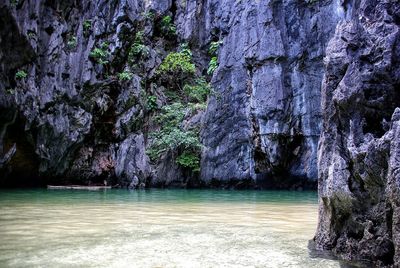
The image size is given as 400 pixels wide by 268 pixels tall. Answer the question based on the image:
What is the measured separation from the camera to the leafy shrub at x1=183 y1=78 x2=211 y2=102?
25234mm

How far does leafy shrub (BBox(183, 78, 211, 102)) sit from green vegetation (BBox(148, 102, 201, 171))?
7.13 ft

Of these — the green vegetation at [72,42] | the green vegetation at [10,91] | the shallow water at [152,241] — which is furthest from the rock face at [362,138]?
the green vegetation at [72,42]

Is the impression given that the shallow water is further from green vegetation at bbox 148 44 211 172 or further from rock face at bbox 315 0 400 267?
green vegetation at bbox 148 44 211 172

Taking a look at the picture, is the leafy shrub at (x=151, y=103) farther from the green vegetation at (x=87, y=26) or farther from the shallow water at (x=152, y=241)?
the shallow water at (x=152, y=241)

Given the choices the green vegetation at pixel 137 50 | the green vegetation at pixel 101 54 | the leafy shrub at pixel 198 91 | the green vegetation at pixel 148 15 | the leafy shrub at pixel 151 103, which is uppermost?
the green vegetation at pixel 148 15

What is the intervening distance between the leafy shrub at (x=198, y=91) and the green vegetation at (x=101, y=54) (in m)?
5.40

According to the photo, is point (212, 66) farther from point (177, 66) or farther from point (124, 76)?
point (124, 76)

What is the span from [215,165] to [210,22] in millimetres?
10757

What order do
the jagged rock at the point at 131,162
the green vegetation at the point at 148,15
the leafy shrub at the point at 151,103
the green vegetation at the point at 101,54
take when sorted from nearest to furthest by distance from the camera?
the jagged rock at the point at 131,162
the green vegetation at the point at 101,54
the leafy shrub at the point at 151,103
the green vegetation at the point at 148,15

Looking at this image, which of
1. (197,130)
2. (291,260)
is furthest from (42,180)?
(291,260)

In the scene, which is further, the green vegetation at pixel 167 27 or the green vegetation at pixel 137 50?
the green vegetation at pixel 167 27

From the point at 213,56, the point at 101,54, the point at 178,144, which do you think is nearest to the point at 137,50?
the point at 101,54

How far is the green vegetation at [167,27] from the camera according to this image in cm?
2802

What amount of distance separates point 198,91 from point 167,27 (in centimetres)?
596
